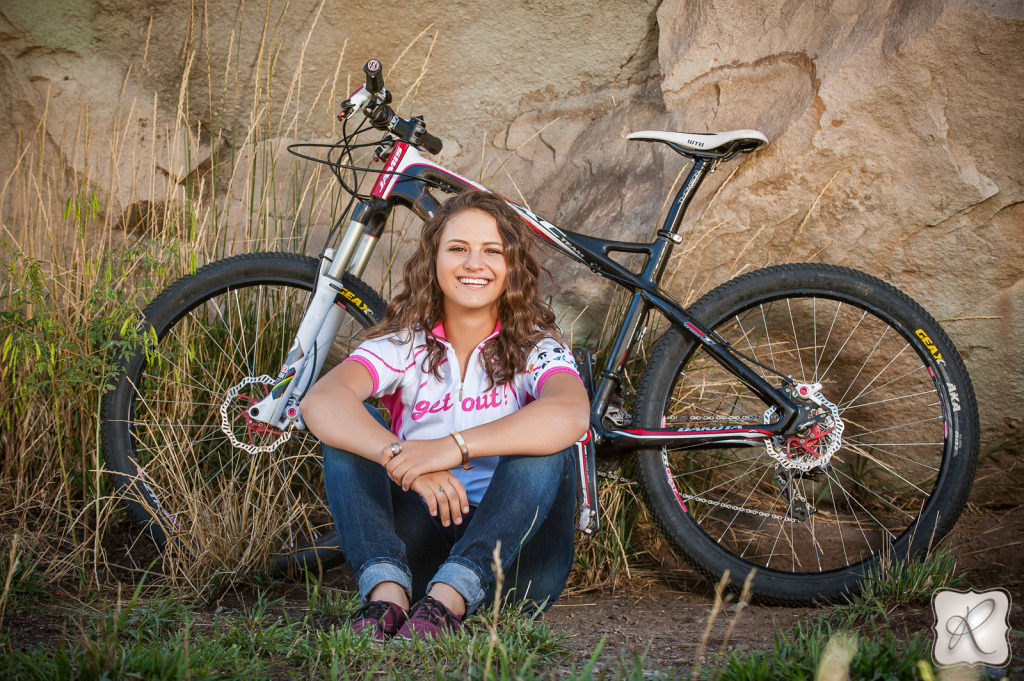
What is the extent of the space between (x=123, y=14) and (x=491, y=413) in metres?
2.53

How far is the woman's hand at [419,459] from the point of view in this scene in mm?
1698

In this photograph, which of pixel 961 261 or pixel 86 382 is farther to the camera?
pixel 961 261

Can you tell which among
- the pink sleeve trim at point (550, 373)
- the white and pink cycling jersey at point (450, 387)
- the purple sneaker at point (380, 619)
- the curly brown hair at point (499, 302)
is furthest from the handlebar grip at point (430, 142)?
the purple sneaker at point (380, 619)

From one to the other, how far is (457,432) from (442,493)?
0.46 ft

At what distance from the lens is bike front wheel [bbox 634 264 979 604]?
86.5 inches

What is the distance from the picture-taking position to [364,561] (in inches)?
68.5

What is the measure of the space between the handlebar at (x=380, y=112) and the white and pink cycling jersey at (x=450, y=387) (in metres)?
0.72

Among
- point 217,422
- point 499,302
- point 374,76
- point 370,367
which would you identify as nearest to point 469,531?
point 370,367

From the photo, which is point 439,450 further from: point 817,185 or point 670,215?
point 817,185

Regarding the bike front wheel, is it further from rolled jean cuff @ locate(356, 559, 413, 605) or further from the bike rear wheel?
the bike rear wheel

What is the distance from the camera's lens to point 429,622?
5.14 ft

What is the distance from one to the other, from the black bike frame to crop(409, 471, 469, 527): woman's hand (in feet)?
2.19

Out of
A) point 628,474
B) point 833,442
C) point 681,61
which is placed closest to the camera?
point 833,442

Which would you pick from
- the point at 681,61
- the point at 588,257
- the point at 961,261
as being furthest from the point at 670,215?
the point at 961,261
